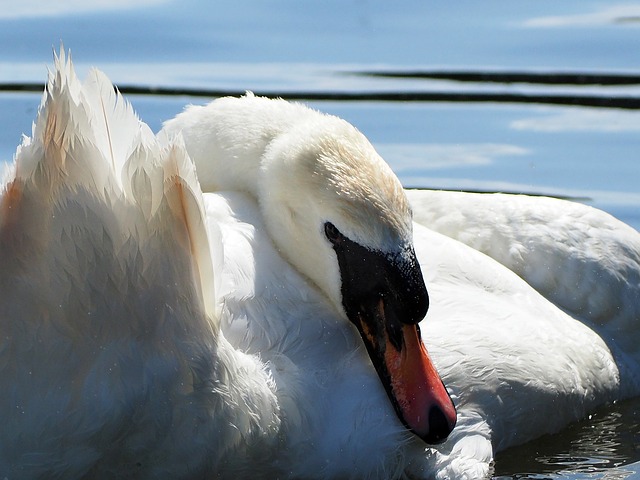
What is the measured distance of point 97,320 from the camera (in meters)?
5.14

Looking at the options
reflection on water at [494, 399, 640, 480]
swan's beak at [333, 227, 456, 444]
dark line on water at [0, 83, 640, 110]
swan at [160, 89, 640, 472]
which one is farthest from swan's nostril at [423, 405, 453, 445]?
dark line on water at [0, 83, 640, 110]

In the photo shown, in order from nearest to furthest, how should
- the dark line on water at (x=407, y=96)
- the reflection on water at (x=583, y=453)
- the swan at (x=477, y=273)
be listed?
the swan at (x=477, y=273), the reflection on water at (x=583, y=453), the dark line on water at (x=407, y=96)

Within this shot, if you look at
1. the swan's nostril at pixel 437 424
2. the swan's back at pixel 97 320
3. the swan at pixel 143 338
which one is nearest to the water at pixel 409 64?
the swan's nostril at pixel 437 424

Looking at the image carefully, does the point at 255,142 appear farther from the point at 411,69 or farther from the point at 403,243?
the point at 411,69

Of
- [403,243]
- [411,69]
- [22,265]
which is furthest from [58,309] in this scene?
[411,69]

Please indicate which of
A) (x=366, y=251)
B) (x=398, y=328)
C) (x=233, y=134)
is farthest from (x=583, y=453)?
(x=233, y=134)

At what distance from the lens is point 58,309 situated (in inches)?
202

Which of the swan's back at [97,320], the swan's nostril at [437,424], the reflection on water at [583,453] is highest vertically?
the swan's back at [97,320]

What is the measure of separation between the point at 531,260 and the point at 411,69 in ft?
13.9

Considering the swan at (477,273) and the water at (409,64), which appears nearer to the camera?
the swan at (477,273)

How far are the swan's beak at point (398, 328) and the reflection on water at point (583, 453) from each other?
1.78ft

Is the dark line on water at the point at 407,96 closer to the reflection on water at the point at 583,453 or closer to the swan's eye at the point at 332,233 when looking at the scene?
the reflection on water at the point at 583,453

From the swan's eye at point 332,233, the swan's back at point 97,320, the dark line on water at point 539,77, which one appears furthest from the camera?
the dark line on water at point 539,77

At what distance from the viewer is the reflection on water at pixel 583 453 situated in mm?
6102
